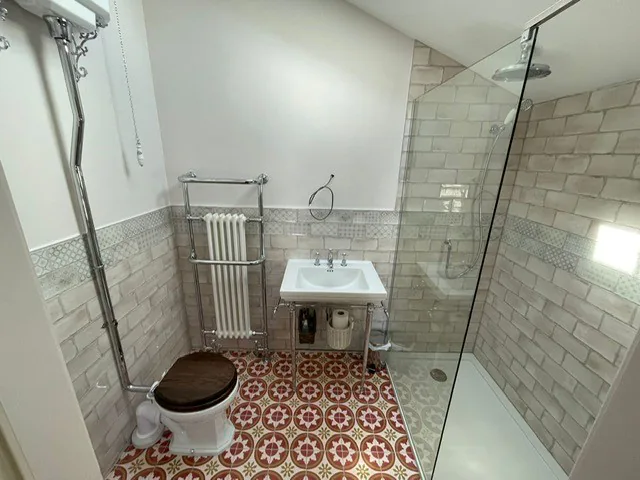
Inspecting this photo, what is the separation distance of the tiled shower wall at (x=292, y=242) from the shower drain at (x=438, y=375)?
71cm

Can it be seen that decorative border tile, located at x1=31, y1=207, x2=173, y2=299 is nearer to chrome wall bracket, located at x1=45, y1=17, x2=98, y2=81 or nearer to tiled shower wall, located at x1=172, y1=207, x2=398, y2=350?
tiled shower wall, located at x1=172, y1=207, x2=398, y2=350

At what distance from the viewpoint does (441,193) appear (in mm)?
1554

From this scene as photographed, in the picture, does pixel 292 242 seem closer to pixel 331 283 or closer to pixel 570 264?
pixel 331 283

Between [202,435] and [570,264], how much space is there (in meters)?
2.15

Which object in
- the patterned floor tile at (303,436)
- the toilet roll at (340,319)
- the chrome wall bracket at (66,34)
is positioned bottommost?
the patterned floor tile at (303,436)

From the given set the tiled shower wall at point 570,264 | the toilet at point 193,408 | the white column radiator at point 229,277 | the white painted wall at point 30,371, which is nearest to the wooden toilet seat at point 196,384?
the toilet at point 193,408

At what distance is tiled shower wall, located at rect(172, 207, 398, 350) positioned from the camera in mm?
1873

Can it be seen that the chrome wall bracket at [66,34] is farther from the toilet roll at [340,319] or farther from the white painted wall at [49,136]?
the toilet roll at [340,319]

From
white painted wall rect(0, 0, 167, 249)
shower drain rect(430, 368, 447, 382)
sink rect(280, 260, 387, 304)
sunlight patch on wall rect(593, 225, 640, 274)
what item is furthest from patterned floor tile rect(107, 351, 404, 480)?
sunlight patch on wall rect(593, 225, 640, 274)

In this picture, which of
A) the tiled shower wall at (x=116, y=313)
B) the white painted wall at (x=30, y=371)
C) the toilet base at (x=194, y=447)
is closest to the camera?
Answer: the white painted wall at (x=30, y=371)

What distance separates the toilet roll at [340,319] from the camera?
1.80 meters

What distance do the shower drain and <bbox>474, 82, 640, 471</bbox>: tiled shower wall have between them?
672 millimetres

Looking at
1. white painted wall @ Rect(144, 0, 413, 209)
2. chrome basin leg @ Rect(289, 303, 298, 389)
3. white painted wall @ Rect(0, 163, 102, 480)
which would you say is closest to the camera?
white painted wall @ Rect(0, 163, 102, 480)

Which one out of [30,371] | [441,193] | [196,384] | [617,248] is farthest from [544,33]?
[196,384]
